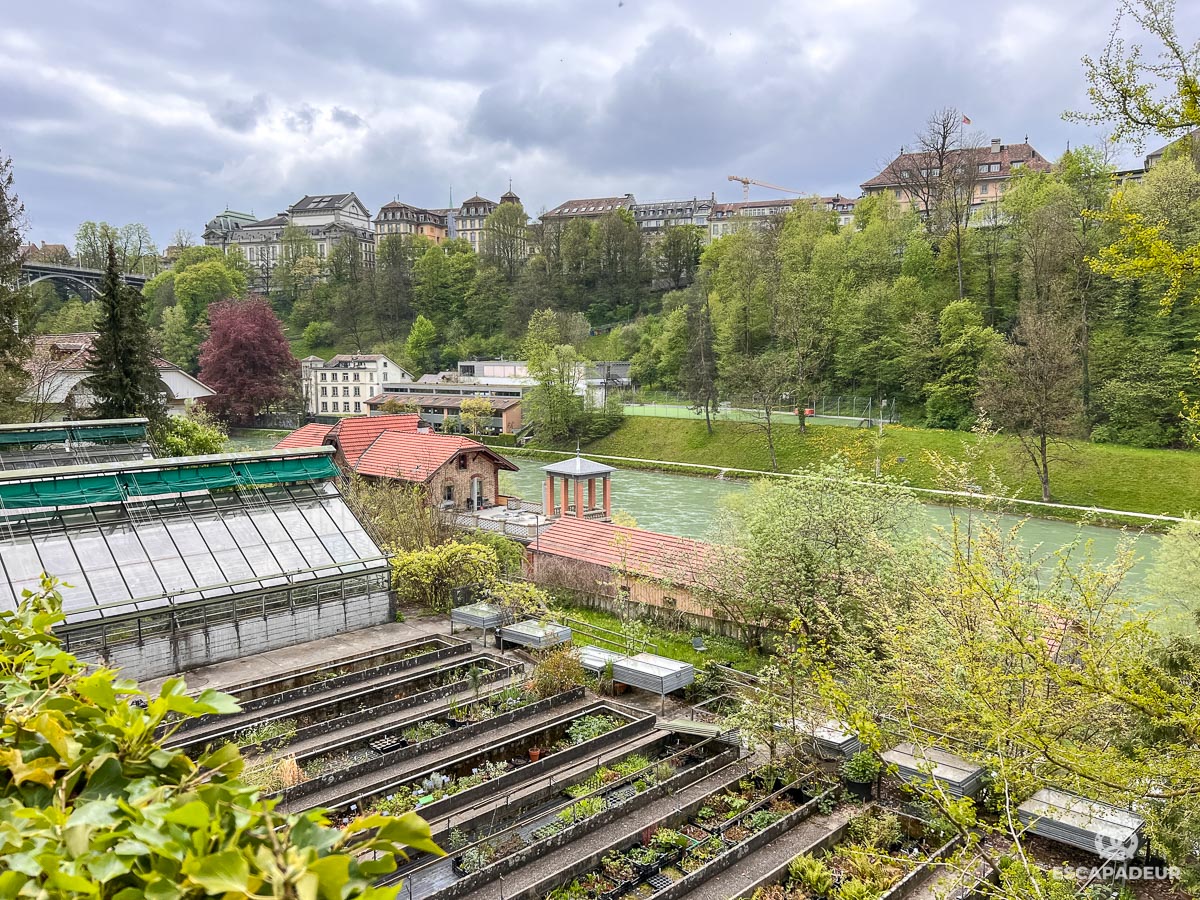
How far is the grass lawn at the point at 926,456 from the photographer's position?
34.4 m

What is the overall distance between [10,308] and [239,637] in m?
17.2

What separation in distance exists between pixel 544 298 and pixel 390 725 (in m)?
78.0

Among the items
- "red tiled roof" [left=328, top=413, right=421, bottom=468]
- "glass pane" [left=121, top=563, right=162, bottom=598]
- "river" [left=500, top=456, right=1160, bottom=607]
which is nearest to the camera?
"glass pane" [left=121, top=563, right=162, bottom=598]

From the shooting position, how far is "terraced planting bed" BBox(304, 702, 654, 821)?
10023 mm

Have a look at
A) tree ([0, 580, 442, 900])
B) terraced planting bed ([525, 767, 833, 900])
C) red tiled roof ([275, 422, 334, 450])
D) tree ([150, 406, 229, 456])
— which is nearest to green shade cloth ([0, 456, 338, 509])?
tree ([150, 406, 229, 456])

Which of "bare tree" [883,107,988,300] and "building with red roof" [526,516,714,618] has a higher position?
"bare tree" [883,107,988,300]

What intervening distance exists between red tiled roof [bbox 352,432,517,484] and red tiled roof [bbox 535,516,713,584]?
26.3 feet

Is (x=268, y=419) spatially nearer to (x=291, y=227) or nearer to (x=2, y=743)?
(x=291, y=227)

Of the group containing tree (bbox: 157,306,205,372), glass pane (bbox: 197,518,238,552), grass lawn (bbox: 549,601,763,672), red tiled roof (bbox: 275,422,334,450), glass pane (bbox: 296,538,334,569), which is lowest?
grass lawn (bbox: 549,601,763,672)

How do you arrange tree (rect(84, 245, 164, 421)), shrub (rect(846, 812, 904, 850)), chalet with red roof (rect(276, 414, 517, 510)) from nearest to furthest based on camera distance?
shrub (rect(846, 812, 904, 850)) → chalet with red roof (rect(276, 414, 517, 510)) → tree (rect(84, 245, 164, 421))

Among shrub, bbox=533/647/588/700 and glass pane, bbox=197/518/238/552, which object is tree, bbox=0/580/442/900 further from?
glass pane, bbox=197/518/238/552

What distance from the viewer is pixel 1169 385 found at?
127 feet

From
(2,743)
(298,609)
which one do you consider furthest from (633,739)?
(2,743)

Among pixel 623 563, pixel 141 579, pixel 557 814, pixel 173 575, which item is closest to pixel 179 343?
pixel 173 575
